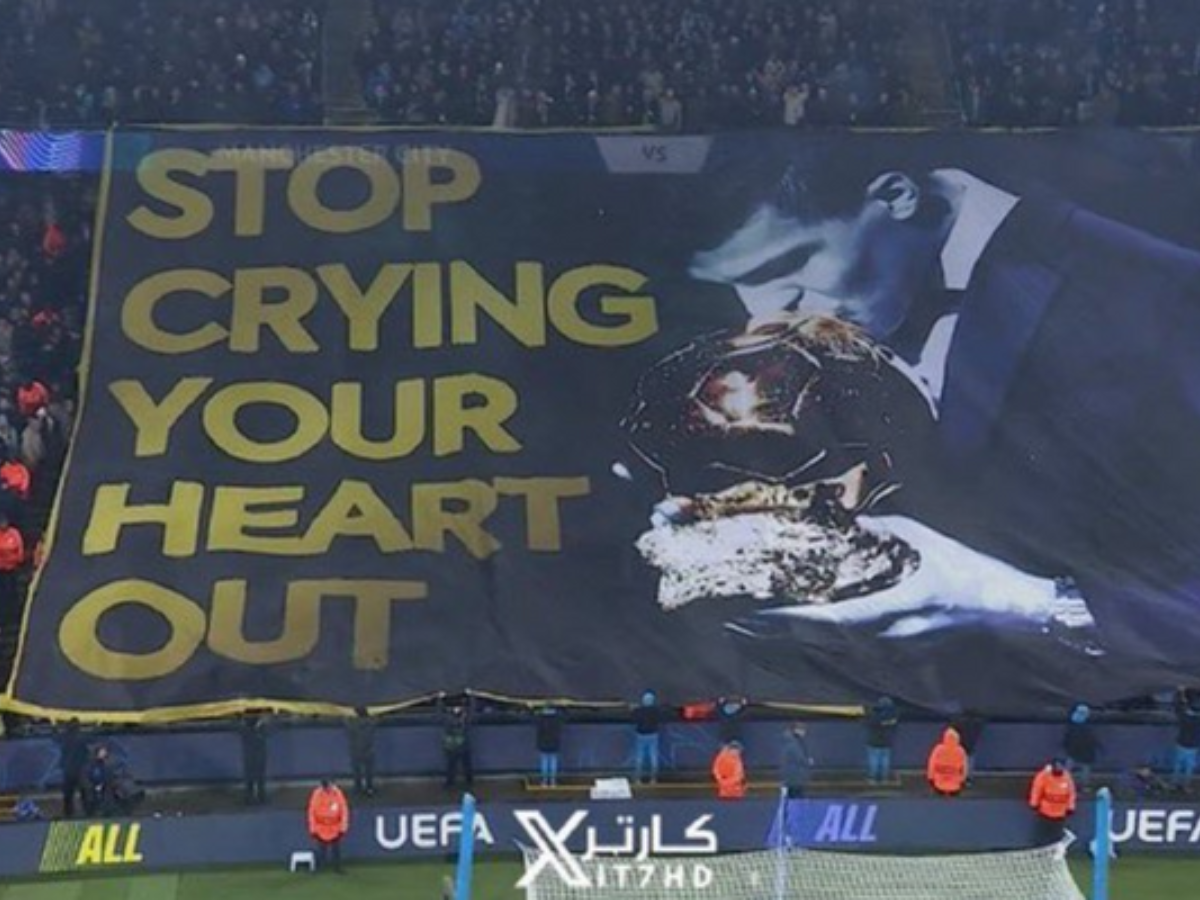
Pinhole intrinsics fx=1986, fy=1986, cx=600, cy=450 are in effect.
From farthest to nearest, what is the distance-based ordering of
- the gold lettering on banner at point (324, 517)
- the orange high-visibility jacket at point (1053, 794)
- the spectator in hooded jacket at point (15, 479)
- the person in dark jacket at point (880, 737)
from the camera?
the spectator in hooded jacket at point (15, 479) < the gold lettering on banner at point (324, 517) < the person in dark jacket at point (880, 737) < the orange high-visibility jacket at point (1053, 794)

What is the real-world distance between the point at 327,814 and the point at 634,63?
49.4 ft

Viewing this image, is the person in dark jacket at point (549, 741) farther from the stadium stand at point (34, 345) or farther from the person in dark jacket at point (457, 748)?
the stadium stand at point (34, 345)

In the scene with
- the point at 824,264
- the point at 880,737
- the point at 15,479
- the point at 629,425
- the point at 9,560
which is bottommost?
the point at 880,737

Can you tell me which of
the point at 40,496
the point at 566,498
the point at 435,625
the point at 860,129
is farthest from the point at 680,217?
the point at 40,496

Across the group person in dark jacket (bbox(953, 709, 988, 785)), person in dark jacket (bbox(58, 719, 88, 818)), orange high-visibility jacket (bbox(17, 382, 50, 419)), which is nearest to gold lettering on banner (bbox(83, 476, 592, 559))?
orange high-visibility jacket (bbox(17, 382, 50, 419))

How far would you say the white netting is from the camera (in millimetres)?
18203

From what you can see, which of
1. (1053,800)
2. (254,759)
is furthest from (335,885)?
(1053,800)

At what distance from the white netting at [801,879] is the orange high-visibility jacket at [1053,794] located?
120 centimetres

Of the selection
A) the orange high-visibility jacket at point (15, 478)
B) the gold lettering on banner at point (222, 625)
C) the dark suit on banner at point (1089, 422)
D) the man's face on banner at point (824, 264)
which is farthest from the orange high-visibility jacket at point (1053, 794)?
the orange high-visibility jacket at point (15, 478)

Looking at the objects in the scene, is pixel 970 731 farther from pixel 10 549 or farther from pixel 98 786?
pixel 10 549

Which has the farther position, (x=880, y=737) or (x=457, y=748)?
(x=880, y=737)

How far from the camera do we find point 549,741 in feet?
73.6

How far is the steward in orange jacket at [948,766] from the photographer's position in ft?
69.6

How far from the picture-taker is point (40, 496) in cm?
2555
